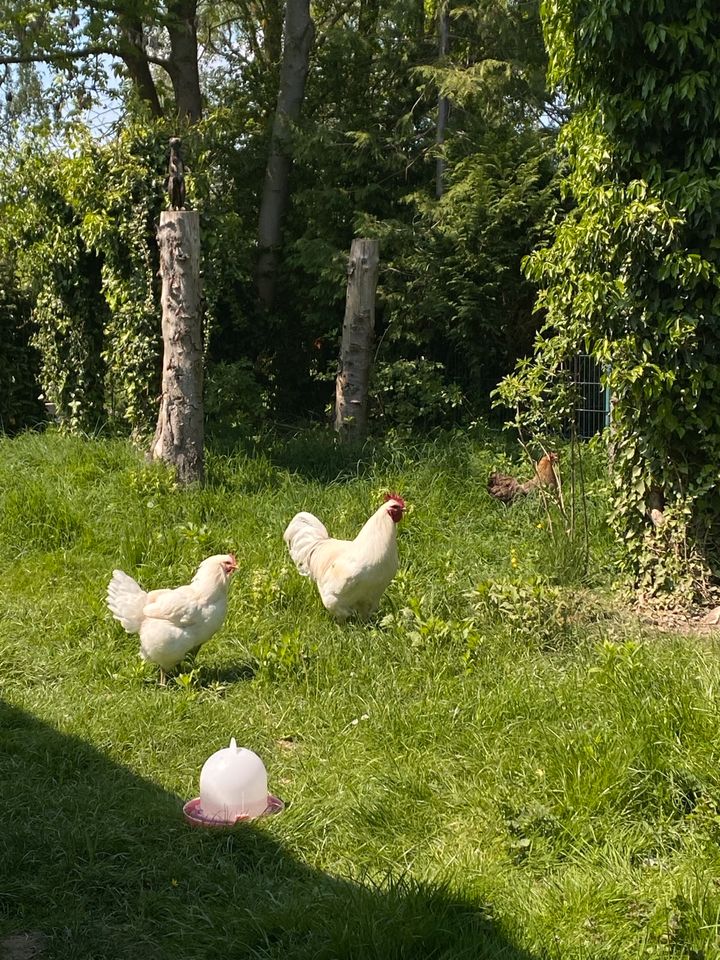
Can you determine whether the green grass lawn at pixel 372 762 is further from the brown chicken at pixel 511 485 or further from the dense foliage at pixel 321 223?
the dense foliage at pixel 321 223

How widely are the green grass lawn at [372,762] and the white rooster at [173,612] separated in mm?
224

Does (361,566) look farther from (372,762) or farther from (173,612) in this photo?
(372,762)

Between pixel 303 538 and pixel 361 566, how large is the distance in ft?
2.84

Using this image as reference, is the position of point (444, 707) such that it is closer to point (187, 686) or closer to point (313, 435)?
point (187, 686)

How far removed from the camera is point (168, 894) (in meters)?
4.01

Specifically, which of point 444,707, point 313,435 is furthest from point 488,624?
point 313,435

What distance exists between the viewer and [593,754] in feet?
14.6

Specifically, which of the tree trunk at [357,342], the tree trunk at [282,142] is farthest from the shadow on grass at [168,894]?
the tree trunk at [282,142]

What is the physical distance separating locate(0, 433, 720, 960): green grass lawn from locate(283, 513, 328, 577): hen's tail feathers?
0.54ft

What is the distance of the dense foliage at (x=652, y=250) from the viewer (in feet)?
21.0

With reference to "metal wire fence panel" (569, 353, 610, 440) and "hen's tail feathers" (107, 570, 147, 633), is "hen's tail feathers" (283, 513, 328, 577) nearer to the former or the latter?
"hen's tail feathers" (107, 570, 147, 633)

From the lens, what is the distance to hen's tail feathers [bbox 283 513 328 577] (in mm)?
7324

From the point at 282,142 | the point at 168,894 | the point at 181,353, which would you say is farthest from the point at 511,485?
the point at 282,142

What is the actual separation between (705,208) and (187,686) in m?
4.37
